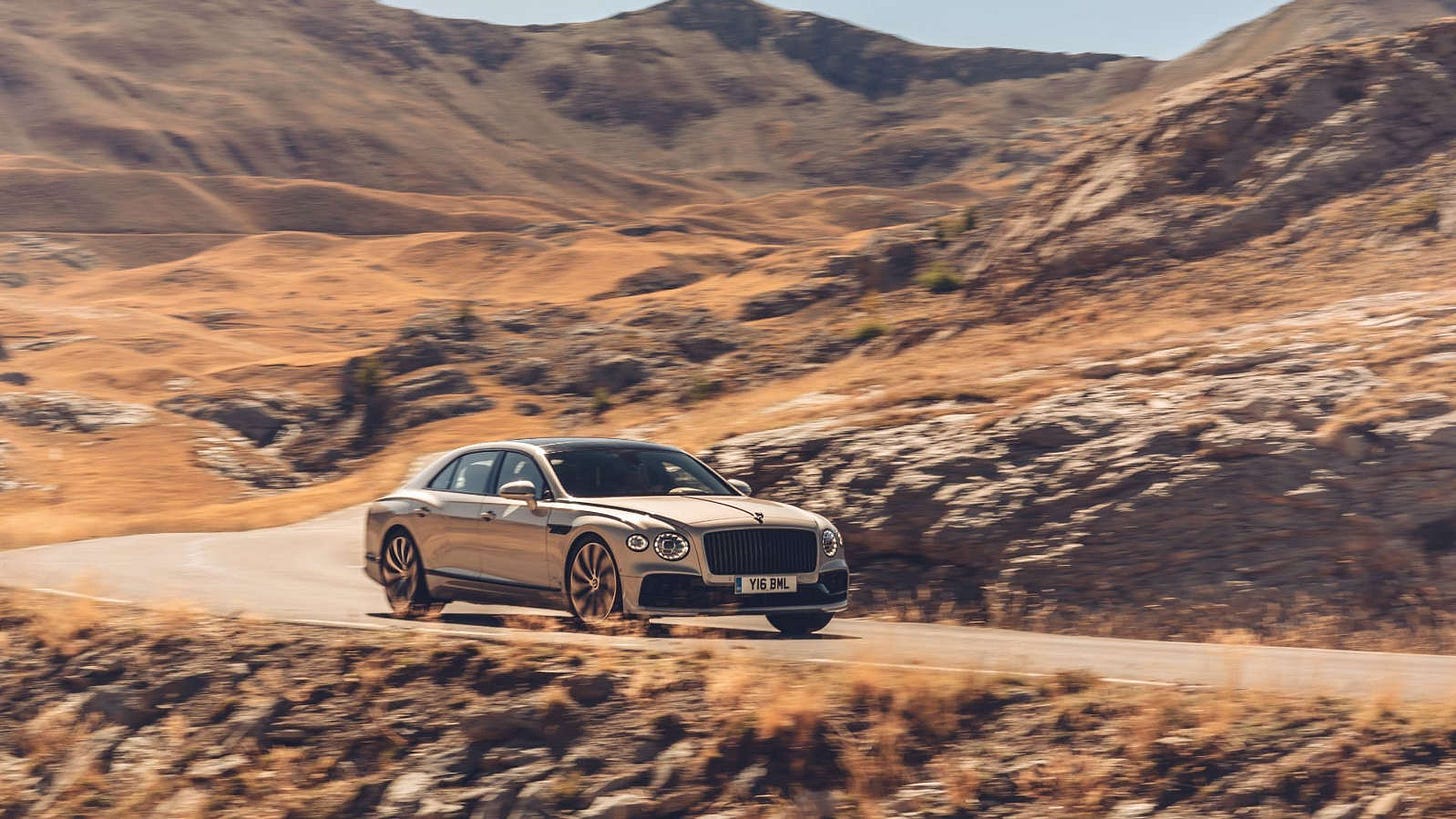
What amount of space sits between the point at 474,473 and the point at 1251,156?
68.1 feet

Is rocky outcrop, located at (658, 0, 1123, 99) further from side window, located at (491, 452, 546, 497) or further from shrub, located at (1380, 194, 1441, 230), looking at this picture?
side window, located at (491, 452, 546, 497)

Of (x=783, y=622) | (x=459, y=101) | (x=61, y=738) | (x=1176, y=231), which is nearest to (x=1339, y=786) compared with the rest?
(x=783, y=622)

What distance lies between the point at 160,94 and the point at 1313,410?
137172mm

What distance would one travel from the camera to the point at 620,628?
10.3 meters

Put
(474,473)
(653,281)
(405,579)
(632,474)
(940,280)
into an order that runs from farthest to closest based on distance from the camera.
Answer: (653,281), (940,280), (405,579), (474,473), (632,474)

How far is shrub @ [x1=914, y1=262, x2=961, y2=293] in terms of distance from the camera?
111ft

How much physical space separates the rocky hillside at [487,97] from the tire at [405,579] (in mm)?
99411

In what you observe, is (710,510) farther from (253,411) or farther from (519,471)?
(253,411)

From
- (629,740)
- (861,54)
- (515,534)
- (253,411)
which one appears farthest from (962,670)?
(861,54)

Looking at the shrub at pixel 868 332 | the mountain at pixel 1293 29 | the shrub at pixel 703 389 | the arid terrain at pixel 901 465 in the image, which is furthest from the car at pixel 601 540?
the mountain at pixel 1293 29

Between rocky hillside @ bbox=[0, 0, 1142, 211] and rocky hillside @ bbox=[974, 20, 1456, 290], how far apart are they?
89384 millimetres

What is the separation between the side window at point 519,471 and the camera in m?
11.4

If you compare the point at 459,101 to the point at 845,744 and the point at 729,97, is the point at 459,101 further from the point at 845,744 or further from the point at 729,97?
the point at 845,744

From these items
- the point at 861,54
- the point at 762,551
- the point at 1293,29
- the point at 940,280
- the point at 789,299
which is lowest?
the point at 762,551
